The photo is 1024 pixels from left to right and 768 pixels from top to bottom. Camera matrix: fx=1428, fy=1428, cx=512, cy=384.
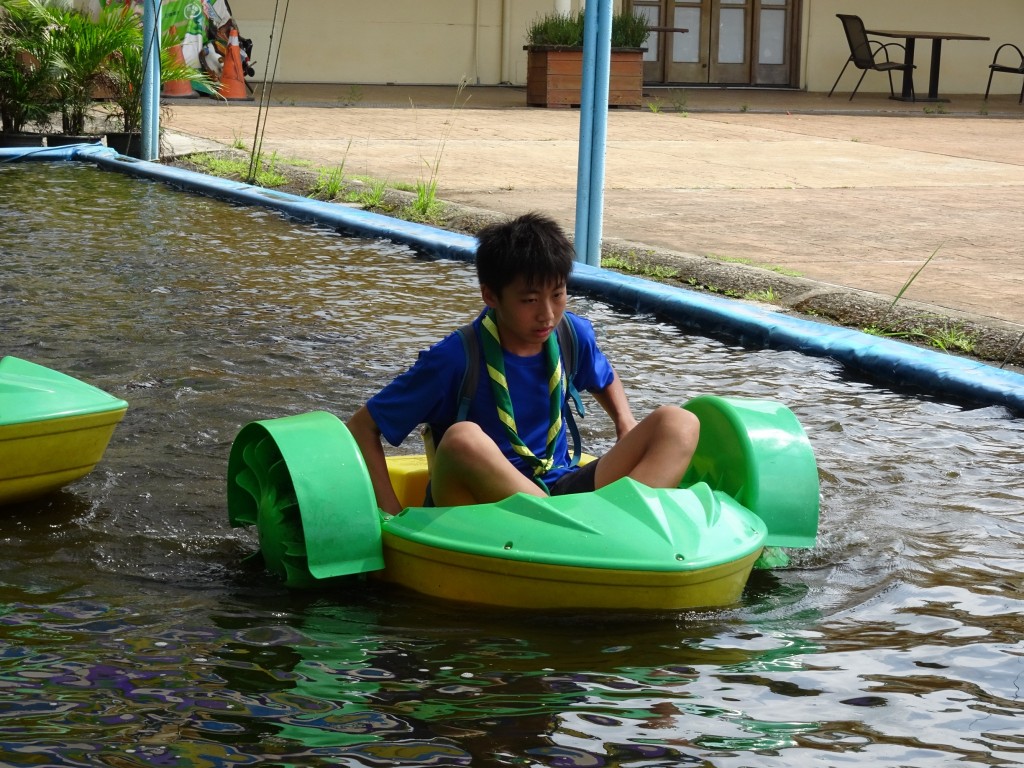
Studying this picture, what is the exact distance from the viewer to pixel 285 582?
3.09m

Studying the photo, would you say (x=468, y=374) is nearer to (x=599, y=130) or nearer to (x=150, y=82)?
(x=599, y=130)

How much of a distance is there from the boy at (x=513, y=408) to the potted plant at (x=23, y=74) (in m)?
8.96

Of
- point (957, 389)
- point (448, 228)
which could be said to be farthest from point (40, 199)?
point (957, 389)

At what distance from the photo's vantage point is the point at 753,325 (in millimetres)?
5586

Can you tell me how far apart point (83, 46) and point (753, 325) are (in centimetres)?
745

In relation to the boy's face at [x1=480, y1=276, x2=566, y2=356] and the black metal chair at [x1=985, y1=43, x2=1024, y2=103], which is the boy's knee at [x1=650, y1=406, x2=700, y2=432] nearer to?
the boy's face at [x1=480, y1=276, x2=566, y2=356]

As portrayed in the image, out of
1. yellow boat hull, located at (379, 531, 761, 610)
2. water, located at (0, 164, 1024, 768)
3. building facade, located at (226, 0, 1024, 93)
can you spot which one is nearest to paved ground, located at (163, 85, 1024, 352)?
building facade, located at (226, 0, 1024, 93)

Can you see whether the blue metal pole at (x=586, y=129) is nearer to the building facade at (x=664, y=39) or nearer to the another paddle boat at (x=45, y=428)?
the another paddle boat at (x=45, y=428)

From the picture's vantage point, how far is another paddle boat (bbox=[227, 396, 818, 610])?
2.73m

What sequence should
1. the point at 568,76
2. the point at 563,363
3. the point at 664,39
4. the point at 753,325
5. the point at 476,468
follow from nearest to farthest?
the point at 476,468 < the point at 563,363 < the point at 753,325 < the point at 568,76 < the point at 664,39

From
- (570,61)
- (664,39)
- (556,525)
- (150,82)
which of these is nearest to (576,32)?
(570,61)

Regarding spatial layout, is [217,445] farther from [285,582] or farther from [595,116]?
[595,116]

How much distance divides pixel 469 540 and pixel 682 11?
1766cm

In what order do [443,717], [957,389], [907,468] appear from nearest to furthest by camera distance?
1. [443,717]
2. [907,468]
3. [957,389]
